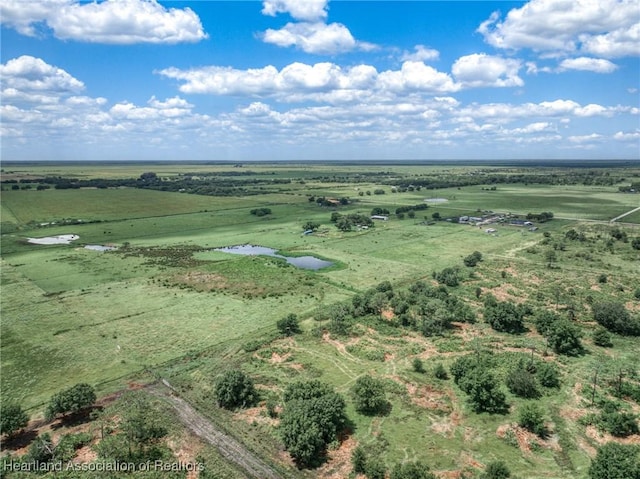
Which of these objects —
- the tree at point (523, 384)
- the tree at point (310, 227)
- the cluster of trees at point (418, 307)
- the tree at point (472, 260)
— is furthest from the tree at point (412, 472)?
the tree at point (310, 227)

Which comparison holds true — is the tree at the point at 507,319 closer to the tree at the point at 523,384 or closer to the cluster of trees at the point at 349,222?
the tree at the point at 523,384

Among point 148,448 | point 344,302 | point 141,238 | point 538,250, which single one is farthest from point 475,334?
point 141,238

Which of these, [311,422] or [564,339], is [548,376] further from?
[311,422]

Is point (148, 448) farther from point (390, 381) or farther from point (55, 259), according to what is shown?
point (55, 259)

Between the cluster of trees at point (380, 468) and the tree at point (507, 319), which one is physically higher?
the tree at point (507, 319)

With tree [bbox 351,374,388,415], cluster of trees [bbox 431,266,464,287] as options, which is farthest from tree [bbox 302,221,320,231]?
tree [bbox 351,374,388,415]

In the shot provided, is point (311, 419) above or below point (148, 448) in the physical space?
above
